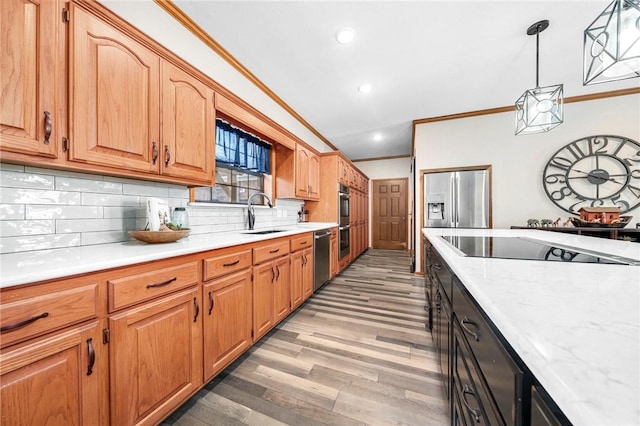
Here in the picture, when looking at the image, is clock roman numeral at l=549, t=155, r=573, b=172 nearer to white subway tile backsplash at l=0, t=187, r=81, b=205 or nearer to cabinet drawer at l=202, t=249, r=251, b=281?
cabinet drawer at l=202, t=249, r=251, b=281

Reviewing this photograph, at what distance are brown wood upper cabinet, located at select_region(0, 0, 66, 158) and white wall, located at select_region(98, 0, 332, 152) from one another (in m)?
0.58

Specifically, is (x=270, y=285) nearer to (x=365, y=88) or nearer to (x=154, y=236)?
(x=154, y=236)

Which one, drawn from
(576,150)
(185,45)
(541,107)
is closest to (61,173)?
(185,45)

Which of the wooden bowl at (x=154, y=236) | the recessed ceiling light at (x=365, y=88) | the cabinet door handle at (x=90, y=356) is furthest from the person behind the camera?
the recessed ceiling light at (x=365, y=88)

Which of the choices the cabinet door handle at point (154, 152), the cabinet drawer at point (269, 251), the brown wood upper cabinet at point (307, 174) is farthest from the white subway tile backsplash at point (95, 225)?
the brown wood upper cabinet at point (307, 174)

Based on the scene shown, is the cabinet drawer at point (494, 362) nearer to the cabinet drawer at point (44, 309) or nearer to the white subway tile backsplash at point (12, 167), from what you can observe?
the cabinet drawer at point (44, 309)

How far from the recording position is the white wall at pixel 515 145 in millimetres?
2990

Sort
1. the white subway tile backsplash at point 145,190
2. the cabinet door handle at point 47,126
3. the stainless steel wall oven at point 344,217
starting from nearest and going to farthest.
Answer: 1. the cabinet door handle at point 47,126
2. the white subway tile backsplash at point 145,190
3. the stainless steel wall oven at point 344,217

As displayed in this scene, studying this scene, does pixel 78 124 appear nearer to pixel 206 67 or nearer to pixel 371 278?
pixel 206 67

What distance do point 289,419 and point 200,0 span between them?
278cm

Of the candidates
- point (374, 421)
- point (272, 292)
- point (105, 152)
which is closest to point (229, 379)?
point (272, 292)

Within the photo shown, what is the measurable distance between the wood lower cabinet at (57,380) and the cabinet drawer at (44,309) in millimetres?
34

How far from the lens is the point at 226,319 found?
1466mm

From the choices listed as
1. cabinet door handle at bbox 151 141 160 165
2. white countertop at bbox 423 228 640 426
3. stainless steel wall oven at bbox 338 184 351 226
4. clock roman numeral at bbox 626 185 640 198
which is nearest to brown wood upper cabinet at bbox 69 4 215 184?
cabinet door handle at bbox 151 141 160 165
